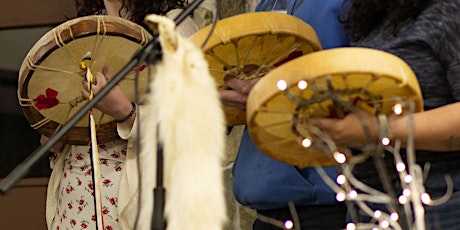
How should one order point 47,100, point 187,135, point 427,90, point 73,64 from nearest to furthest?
point 187,135
point 427,90
point 73,64
point 47,100

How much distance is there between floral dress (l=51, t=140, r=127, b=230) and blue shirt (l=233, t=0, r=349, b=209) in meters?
0.42

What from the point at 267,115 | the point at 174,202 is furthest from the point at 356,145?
the point at 174,202

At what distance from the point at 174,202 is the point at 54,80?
95 centimetres

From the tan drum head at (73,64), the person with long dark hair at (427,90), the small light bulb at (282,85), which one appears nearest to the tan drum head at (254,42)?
the person with long dark hair at (427,90)

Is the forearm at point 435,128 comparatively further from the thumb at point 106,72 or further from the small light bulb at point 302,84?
the thumb at point 106,72

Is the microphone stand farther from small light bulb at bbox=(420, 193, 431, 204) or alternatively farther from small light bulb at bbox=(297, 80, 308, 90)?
small light bulb at bbox=(420, 193, 431, 204)

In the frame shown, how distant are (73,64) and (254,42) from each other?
0.60 meters

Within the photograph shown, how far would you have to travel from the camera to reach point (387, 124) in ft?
4.05

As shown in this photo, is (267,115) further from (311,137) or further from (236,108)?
(236,108)

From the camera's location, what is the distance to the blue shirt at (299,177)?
1753 millimetres

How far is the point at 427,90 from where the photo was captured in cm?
148

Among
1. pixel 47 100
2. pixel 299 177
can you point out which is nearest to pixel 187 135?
pixel 299 177

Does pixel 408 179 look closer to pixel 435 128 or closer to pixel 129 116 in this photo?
pixel 435 128

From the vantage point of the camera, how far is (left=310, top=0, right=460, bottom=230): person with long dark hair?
54.3 inches
